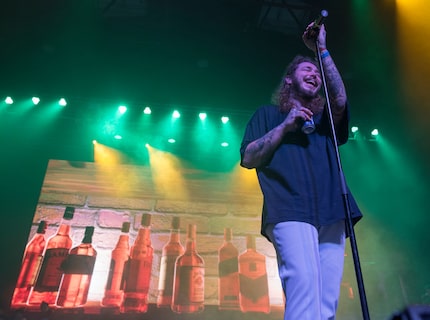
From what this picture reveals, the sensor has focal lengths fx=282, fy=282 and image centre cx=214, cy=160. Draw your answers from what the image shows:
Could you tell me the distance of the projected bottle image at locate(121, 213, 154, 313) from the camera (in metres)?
3.20

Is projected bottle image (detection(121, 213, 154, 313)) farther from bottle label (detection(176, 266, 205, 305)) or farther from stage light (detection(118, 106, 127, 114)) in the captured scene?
stage light (detection(118, 106, 127, 114))

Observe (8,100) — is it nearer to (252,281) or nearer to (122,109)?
(122,109)

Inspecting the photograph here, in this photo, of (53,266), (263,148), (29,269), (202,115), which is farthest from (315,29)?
(202,115)

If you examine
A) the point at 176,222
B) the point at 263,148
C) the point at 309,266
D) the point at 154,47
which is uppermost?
the point at 154,47

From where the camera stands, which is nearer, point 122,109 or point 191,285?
point 191,285

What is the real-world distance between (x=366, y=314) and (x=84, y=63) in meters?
4.71

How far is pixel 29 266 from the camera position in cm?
332

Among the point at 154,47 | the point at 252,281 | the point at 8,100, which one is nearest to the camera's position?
the point at 252,281

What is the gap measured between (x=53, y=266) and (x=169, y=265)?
4.38 ft

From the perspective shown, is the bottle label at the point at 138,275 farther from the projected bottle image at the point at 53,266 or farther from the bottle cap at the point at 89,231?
the projected bottle image at the point at 53,266

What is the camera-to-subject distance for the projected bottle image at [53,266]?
3115mm

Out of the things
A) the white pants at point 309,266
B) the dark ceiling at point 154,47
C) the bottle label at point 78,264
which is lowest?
the white pants at point 309,266

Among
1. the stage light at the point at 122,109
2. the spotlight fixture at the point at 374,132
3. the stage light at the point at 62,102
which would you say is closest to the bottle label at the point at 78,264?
the stage light at the point at 122,109

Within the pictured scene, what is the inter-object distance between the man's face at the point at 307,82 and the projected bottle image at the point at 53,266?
3.38 metres
